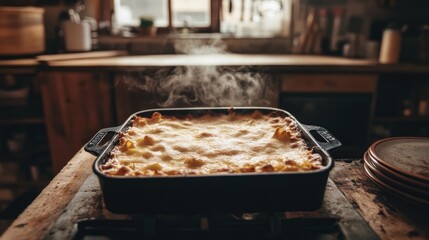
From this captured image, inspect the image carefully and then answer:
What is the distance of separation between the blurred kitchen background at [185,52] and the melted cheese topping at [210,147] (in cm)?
121

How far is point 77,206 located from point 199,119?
631mm

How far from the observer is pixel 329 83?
267 centimetres

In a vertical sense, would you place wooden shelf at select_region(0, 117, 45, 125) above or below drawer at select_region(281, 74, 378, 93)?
below

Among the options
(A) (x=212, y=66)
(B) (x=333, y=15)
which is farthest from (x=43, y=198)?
(B) (x=333, y=15)

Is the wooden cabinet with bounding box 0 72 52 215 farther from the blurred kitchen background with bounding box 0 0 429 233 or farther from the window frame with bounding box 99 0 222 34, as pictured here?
the window frame with bounding box 99 0 222 34

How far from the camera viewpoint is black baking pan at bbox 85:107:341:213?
79 cm

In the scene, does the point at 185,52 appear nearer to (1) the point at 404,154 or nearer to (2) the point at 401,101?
(2) the point at 401,101

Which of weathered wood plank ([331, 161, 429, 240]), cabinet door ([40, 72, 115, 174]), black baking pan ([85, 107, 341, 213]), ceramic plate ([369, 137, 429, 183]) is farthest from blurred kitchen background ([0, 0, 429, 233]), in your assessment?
black baking pan ([85, 107, 341, 213])

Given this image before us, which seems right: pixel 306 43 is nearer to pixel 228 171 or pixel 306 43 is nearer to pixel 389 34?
pixel 389 34

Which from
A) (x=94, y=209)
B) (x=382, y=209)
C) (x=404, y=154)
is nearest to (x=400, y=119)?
(x=404, y=154)

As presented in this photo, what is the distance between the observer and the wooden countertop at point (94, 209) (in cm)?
81

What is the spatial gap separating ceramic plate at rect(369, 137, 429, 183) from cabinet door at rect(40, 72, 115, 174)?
80.8 inches

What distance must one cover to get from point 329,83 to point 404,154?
1702mm

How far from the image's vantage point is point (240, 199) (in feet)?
2.70
